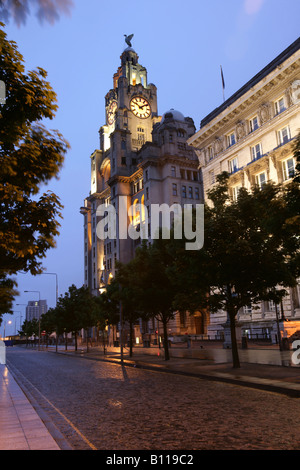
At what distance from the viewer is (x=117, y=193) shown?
300 feet

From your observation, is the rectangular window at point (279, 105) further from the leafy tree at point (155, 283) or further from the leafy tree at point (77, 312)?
the leafy tree at point (77, 312)

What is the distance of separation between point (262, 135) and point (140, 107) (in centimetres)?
6627

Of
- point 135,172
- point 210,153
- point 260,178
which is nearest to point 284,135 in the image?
point 260,178

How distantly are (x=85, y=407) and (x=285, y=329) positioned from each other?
24.1 m

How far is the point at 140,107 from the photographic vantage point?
10331 centimetres

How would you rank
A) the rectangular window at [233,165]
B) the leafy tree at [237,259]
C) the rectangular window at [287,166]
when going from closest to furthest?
the leafy tree at [237,259]
the rectangular window at [287,166]
the rectangular window at [233,165]

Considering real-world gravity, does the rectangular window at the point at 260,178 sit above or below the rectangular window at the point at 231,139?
below

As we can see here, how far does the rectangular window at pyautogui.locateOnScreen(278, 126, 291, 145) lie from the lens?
39.5 metres

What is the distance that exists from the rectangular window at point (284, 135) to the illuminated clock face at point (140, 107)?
66.4 meters

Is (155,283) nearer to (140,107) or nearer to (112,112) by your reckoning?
(140,107)

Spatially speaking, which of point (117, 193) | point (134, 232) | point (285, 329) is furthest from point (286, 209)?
point (117, 193)

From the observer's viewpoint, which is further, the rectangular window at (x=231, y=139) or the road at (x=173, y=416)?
the rectangular window at (x=231, y=139)

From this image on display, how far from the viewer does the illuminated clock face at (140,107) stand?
102144mm

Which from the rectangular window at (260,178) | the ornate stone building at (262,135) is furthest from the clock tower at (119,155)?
the rectangular window at (260,178)
